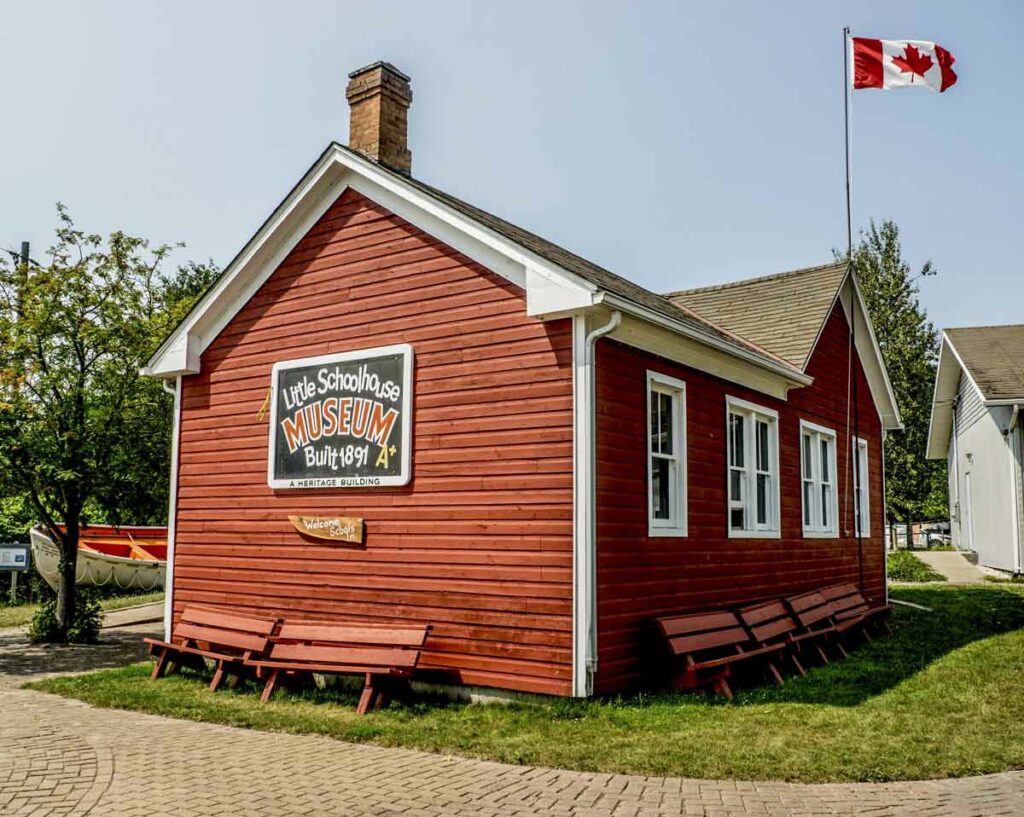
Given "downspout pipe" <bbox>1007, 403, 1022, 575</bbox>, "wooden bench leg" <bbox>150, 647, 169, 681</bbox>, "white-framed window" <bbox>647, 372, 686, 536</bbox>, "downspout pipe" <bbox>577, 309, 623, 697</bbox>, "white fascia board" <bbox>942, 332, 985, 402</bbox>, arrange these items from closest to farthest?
"downspout pipe" <bbox>577, 309, 623, 697</bbox>, "white-framed window" <bbox>647, 372, 686, 536</bbox>, "wooden bench leg" <bbox>150, 647, 169, 681</bbox>, "downspout pipe" <bbox>1007, 403, 1022, 575</bbox>, "white fascia board" <bbox>942, 332, 985, 402</bbox>

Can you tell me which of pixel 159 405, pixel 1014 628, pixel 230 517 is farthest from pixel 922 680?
pixel 159 405

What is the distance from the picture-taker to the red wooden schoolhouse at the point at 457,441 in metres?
10.1

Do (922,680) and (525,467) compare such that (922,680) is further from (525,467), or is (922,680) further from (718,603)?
(525,467)

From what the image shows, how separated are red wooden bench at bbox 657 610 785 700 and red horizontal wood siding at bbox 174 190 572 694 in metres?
1.47

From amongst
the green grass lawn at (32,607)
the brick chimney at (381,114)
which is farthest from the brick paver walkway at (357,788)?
the green grass lawn at (32,607)

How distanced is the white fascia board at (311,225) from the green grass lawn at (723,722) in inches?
165

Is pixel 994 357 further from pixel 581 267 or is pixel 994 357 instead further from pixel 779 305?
pixel 581 267

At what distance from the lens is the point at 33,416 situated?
15.0 m

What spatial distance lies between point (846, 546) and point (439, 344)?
1047cm

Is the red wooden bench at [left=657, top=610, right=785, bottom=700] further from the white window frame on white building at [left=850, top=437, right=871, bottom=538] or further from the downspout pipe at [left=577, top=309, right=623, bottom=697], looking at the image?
the white window frame on white building at [left=850, top=437, right=871, bottom=538]

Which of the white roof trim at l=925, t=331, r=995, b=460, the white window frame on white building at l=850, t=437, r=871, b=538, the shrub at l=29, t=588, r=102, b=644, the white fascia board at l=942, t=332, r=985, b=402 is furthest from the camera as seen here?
the white roof trim at l=925, t=331, r=995, b=460

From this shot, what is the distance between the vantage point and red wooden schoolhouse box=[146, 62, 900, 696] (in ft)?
33.0

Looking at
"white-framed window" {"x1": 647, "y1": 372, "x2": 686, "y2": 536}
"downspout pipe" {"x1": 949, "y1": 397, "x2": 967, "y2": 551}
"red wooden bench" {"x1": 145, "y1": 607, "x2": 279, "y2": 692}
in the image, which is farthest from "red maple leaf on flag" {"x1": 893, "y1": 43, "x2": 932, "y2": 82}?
"downspout pipe" {"x1": 949, "y1": 397, "x2": 967, "y2": 551}

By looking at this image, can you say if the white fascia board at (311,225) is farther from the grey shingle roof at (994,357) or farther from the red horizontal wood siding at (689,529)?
the grey shingle roof at (994,357)
